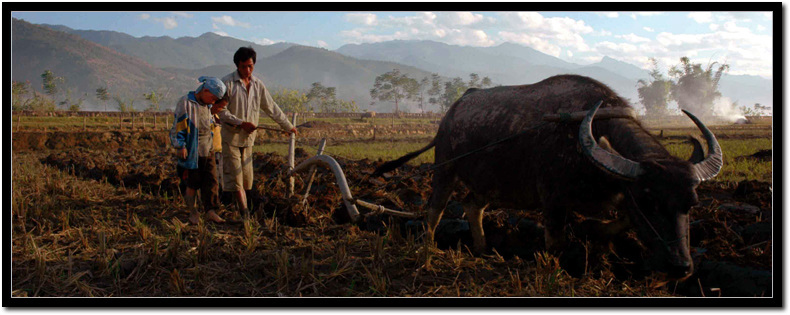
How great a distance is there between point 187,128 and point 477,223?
2.75 m

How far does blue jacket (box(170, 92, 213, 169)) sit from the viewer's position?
4.29m

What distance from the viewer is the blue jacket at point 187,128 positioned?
429 centimetres

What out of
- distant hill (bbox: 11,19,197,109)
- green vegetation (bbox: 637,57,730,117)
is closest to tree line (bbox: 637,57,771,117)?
green vegetation (bbox: 637,57,730,117)

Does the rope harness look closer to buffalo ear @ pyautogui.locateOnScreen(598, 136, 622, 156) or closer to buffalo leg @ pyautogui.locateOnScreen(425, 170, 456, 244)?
buffalo ear @ pyautogui.locateOnScreen(598, 136, 622, 156)

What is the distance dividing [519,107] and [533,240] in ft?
3.64

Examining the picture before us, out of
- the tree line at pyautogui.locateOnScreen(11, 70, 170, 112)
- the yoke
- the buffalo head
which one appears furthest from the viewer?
the tree line at pyautogui.locateOnScreen(11, 70, 170, 112)

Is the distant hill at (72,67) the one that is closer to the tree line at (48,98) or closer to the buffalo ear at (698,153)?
the tree line at (48,98)

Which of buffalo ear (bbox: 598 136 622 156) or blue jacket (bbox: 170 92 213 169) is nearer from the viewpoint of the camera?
buffalo ear (bbox: 598 136 622 156)

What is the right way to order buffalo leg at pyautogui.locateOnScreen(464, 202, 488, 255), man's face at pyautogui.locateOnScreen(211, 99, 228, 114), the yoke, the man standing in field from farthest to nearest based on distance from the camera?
the man standing in field, man's face at pyautogui.locateOnScreen(211, 99, 228, 114), buffalo leg at pyautogui.locateOnScreen(464, 202, 488, 255), the yoke

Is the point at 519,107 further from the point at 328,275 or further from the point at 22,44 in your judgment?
→ the point at 22,44

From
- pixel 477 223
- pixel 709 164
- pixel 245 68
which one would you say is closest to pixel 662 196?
pixel 709 164

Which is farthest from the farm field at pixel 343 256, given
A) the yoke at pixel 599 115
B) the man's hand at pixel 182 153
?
the yoke at pixel 599 115

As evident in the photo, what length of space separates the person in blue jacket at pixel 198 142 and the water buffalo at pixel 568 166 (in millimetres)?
2173

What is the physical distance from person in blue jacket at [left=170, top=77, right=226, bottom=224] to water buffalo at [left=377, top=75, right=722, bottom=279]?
2173 millimetres
